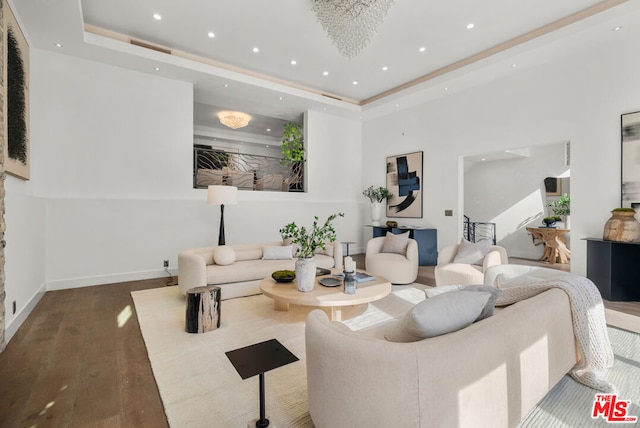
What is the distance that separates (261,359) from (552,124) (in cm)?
548

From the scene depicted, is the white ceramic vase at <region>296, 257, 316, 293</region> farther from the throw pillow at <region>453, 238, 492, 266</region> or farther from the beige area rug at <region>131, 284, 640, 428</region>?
the throw pillow at <region>453, 238, 492, 266</region>

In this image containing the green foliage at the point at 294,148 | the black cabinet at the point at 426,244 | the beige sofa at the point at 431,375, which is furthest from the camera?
the green foliage at the point at 294,148

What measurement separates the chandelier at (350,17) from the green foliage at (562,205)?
591cm

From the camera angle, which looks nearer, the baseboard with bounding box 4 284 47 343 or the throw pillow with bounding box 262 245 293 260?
the baseboard with bounding box 4 284 47 343

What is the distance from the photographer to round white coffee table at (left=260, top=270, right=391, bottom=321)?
9.04 feet

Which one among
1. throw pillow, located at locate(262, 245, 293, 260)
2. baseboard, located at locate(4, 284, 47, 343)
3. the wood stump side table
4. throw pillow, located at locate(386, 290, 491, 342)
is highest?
throw pillow, located at locate(386, 290, 491, 342)

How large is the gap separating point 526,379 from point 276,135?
367 inches

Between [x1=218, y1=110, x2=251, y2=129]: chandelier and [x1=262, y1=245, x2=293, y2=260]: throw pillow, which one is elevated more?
[x1=218, y1=110, x2=251, y2=129]: chandelier

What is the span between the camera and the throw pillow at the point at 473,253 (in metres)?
3.93

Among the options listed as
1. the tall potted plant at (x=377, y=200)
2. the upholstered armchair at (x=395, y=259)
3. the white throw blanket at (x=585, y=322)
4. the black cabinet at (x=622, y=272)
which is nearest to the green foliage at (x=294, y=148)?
the tall potted plant at (x=377, y=200)

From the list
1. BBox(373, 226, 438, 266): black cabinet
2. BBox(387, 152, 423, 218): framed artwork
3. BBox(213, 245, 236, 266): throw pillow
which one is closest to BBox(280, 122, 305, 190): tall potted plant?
BBox(387, 152, 423, 218): framed artwork

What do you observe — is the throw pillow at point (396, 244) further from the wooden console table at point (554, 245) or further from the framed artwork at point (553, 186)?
the framed artwork at point (553, 186)

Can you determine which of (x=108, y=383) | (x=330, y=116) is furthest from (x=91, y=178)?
(x=330, y=116)

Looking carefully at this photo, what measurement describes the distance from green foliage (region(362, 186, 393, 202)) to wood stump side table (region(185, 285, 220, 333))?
524 centimetres
